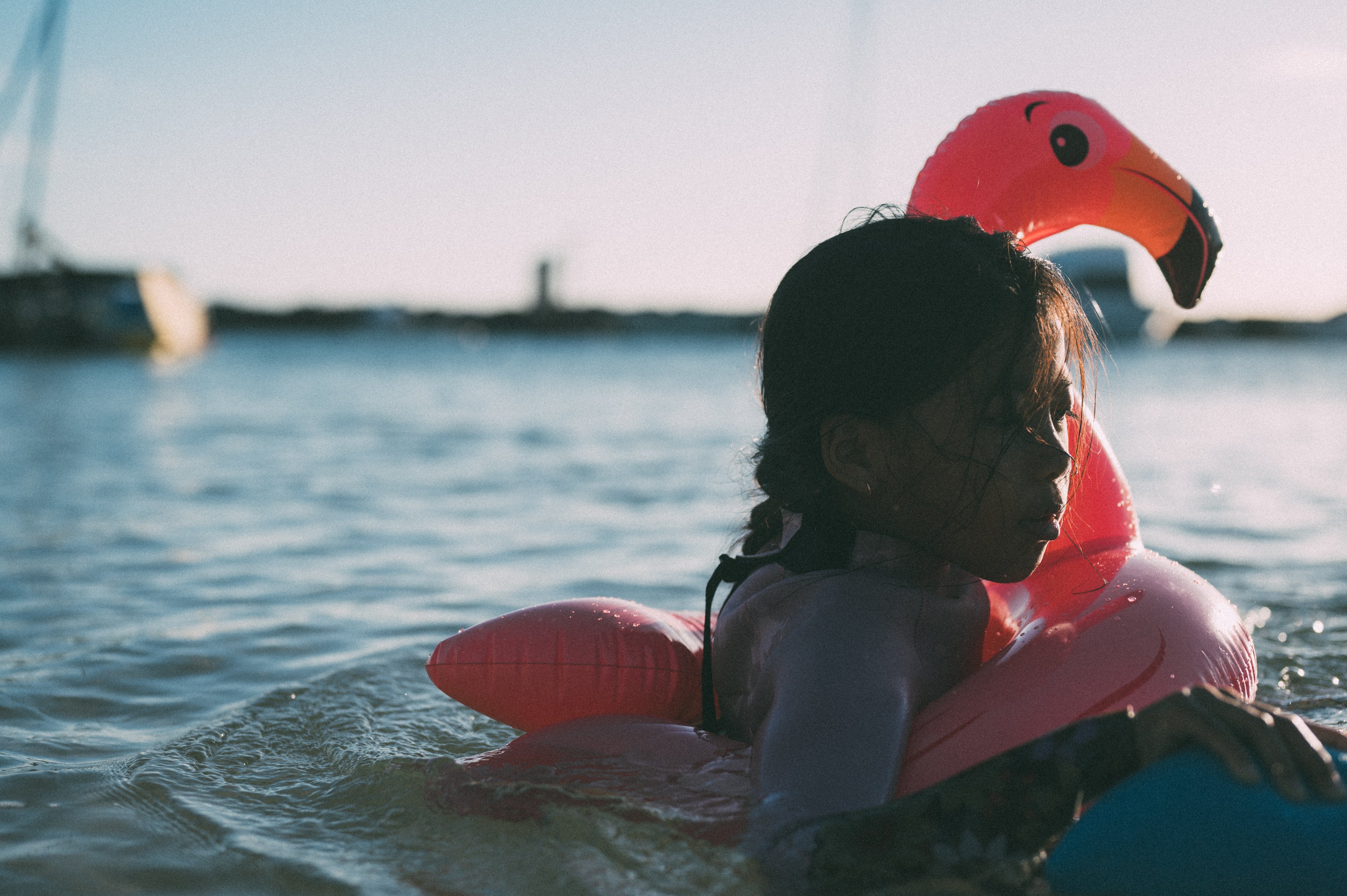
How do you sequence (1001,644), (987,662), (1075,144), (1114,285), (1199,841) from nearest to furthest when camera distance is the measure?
(1199,841) < (987,662) < (1001,644) < (1075,144) < (1114,285)

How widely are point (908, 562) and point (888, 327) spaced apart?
39cm

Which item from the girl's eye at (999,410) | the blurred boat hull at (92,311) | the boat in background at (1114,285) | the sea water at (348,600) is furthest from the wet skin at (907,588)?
the boat in background at (1114,285)

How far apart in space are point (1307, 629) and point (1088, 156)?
6.88 feet

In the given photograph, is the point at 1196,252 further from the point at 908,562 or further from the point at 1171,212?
the point at 908,562

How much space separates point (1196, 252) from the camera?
2.57m

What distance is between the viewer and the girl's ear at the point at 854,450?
5.54ft

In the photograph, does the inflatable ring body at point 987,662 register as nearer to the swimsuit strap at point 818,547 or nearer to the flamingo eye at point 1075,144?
the swimsuit strap at point 818,547

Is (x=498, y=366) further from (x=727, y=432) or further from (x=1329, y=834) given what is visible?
(x=1329, y=834)

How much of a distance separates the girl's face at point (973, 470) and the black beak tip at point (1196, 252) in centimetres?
100

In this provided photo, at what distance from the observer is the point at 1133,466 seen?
32.8 ft

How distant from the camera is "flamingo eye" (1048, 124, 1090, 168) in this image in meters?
2.54

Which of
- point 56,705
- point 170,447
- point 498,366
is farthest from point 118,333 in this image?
point 56,705

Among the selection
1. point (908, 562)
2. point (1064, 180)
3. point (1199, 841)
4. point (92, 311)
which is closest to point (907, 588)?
point (908, 562)

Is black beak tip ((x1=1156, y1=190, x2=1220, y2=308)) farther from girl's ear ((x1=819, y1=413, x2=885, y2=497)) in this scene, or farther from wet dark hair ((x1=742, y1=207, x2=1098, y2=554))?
girl's ear ((x1=819, y1=413, x2=885, y2=497))
